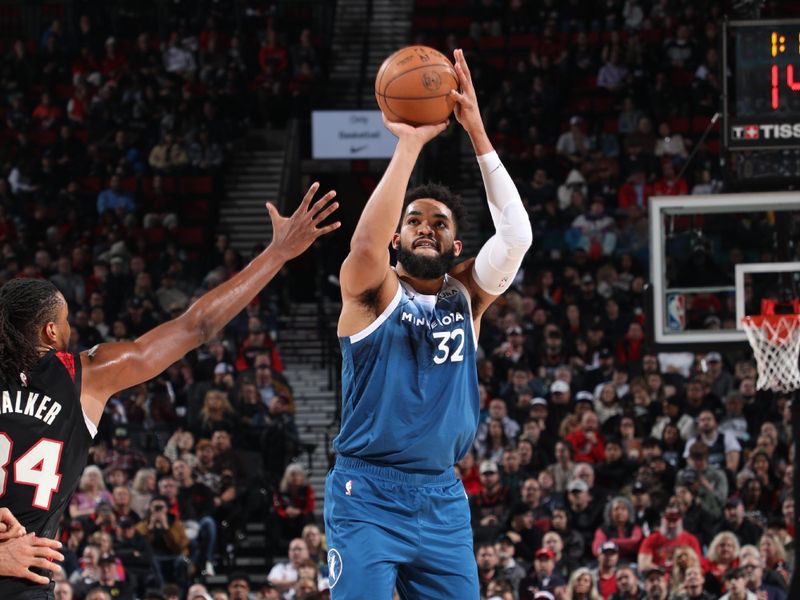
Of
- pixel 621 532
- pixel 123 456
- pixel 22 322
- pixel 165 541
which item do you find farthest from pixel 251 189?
pixel 22 322

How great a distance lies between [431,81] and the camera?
218 inches

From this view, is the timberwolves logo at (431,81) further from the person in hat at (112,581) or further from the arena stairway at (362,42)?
the arena stairway at (362,42)

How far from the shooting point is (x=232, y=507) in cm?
1333

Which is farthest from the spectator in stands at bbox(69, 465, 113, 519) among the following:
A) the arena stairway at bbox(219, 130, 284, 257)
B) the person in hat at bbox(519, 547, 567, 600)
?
the arena stairway at bbox(219, 130, 284, 257)

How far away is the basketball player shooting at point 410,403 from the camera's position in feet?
17.7

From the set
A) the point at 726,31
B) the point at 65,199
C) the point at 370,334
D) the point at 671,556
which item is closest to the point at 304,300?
the point at 65,199

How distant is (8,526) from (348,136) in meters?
15.4

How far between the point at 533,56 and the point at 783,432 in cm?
899

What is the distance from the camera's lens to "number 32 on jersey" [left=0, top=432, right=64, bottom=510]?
4668 mm

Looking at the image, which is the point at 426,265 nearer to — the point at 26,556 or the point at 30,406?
the point at 30,406

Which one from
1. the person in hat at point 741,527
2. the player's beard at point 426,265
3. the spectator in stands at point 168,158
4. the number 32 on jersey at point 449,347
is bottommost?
the person in hat at point 741,527

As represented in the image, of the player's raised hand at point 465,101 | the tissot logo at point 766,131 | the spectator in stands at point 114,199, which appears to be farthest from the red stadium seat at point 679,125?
the player's raised hand at point 465,101

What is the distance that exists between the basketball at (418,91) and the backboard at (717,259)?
502 cm

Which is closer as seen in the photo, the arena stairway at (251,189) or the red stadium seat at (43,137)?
the arena stairway at (251,189)
